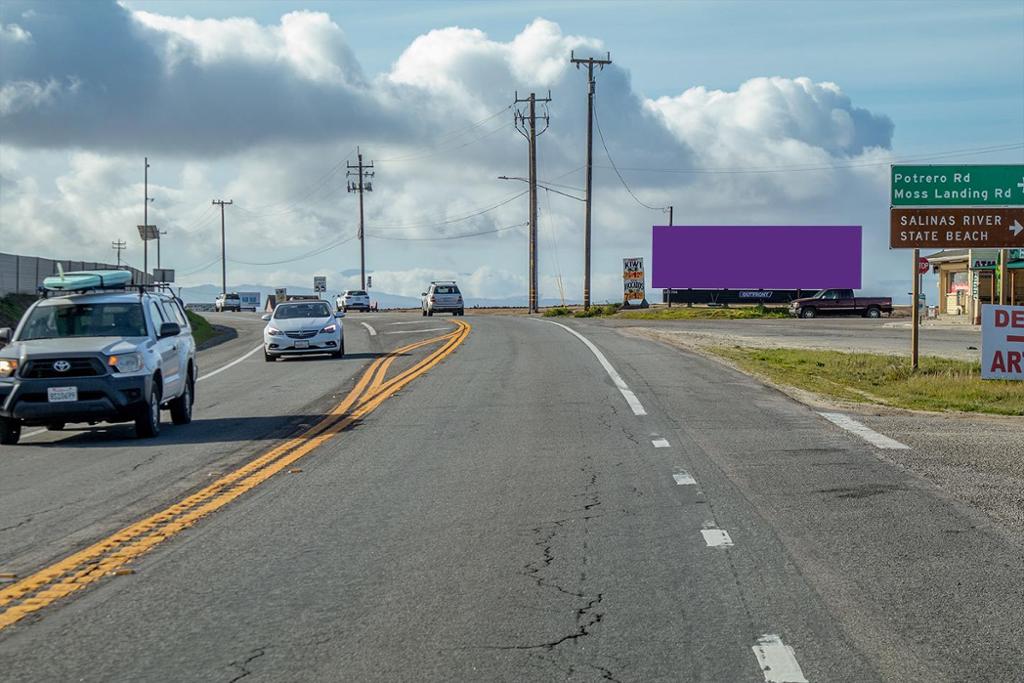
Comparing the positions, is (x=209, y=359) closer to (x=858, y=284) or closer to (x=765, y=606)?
(x=765, y=606)

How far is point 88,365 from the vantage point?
48.2ft

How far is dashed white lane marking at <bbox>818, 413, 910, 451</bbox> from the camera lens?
13.3 meters

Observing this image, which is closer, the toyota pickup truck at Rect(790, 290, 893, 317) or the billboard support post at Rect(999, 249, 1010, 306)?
the billboard support post at Rect(999, 249, 1010, 306)

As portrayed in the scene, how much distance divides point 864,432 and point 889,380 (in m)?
10.1

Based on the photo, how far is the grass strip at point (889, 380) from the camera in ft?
63.9

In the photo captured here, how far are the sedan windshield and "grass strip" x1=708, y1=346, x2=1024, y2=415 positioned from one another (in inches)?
402

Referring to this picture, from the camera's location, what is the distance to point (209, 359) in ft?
111

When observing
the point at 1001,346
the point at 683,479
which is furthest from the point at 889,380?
the point at 683,479

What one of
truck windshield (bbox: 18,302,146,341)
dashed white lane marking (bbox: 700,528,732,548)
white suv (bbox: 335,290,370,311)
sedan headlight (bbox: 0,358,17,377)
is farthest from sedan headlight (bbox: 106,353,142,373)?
white suv (bbox: 335,290,370,311)

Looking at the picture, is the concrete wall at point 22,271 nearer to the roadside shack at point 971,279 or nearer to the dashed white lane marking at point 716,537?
the roadside shack at point 971,279

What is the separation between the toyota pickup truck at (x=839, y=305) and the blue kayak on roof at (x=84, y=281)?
168 feet

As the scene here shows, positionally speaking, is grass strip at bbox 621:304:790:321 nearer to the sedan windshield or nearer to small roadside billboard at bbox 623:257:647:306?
small roadside billboard at bbox 623:257:647:306

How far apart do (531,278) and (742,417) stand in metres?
52.5

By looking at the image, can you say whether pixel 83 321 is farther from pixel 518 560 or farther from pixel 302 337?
pixel 302 337
